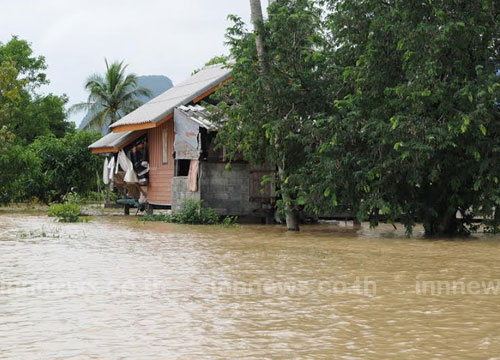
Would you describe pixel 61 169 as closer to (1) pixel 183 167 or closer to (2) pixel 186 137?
(1) pixel 183 167

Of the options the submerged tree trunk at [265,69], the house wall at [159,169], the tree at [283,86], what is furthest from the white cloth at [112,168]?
the submerged tree trunk at [265,69]

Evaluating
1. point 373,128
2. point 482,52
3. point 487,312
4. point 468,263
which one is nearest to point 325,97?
point 373,128

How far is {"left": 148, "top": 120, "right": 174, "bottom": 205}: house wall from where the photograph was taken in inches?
878

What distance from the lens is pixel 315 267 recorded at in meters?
9.53

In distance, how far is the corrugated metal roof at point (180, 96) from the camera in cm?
2075

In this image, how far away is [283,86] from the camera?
15.8 meters

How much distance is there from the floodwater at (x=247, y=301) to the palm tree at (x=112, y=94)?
103 ft

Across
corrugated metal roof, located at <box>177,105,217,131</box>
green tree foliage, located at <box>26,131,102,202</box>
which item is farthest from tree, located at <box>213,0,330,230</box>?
green tree foliage, located at <box>26,131,102,202</box>

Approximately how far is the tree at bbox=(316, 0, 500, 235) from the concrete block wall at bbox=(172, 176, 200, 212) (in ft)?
17.9

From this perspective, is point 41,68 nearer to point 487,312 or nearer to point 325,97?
point 325,97

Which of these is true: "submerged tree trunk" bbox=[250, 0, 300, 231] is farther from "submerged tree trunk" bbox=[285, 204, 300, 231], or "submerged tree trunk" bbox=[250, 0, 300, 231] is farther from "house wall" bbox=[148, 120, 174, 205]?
"house wall" bbox=[148, 120, 174, 205]

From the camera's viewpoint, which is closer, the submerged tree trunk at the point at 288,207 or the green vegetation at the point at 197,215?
the submerged tree trunk at the point at 288,207

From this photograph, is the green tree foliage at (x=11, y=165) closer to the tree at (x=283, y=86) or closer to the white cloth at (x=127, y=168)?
the white cloth at (x=127, y=168)

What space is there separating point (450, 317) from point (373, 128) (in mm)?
8236
